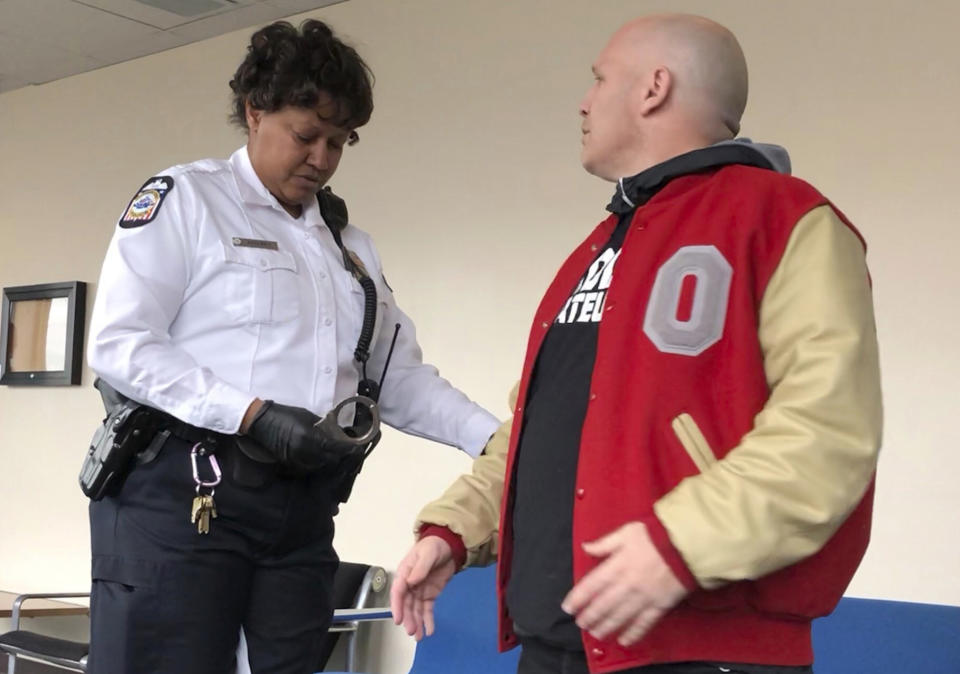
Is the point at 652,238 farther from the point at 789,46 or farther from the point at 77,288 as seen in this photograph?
the point at 77,288

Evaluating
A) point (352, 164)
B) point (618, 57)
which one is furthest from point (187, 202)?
point (352, 164)

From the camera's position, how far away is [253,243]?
6.32ft

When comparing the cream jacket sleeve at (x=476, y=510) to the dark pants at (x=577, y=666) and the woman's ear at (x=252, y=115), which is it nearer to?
the dark pants at (x=577, y=666)

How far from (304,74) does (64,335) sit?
3870mm

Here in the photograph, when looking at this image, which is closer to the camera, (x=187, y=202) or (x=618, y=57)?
(x=618, y=57)

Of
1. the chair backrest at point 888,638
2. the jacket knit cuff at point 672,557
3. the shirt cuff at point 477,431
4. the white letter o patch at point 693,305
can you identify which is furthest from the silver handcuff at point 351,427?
the chair backrest at point 888,638

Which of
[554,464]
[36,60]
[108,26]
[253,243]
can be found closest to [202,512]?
[253,243]

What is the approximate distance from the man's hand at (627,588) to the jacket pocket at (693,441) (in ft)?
0.40

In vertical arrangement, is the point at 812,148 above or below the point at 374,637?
above

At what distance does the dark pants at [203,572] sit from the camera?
1.74 meters

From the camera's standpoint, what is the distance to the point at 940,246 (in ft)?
9.91

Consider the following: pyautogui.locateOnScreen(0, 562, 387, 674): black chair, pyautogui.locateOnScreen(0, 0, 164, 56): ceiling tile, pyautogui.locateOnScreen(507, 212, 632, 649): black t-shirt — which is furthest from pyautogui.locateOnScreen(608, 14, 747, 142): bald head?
pyautogui.locateOnScreen(0, 0, 164, 56): ceiling tile

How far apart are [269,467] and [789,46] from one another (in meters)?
2.24

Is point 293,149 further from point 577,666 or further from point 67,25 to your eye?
point 67,25
